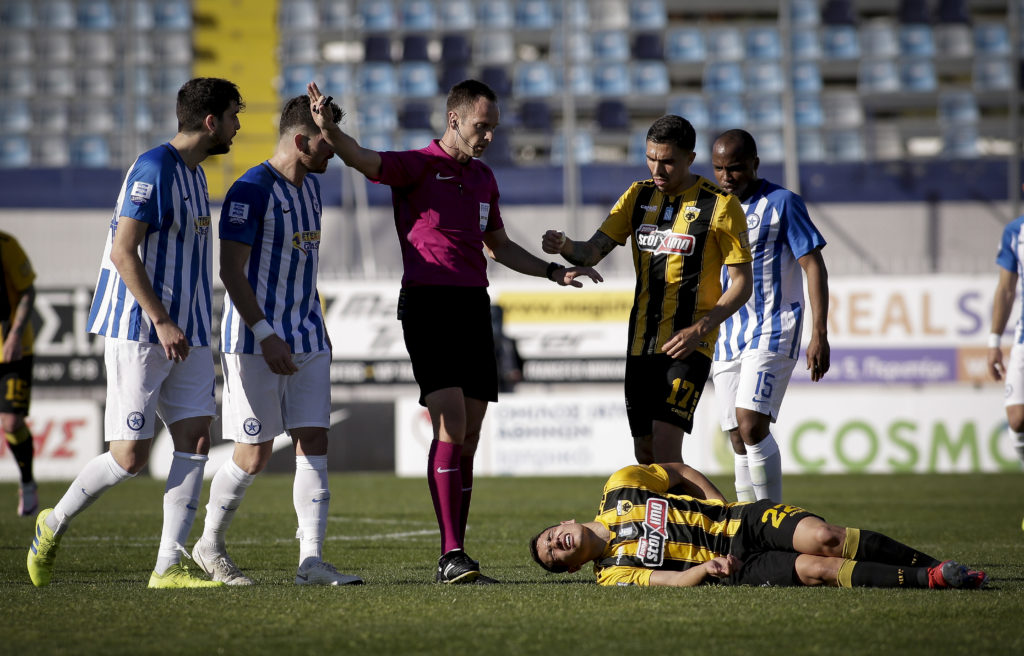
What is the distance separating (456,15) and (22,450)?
1797 cm

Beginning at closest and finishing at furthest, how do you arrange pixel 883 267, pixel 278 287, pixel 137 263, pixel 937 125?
pixel 137 263 < pixel 278 287 < pixel 883 267 < pixel 937 125

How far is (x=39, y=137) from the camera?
23.8 meters

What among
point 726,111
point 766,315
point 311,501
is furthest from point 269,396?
point 726,111

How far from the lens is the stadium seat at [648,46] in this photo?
2536cm

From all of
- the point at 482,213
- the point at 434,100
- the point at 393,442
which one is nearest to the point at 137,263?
the point at 482,213

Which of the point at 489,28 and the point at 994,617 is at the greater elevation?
the point at 489,28

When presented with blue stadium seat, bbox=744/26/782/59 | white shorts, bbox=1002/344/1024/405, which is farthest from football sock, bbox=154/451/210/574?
blue stadium seat, bbox=744/26/782/59

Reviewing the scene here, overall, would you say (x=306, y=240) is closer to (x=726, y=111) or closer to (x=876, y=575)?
(x=876, y=575)

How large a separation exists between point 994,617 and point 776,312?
2.70 meters

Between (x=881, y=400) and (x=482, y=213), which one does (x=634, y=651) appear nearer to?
(x=482, y=213)

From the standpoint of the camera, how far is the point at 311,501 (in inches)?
207

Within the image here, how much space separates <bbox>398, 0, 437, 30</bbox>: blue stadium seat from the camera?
83.3ft

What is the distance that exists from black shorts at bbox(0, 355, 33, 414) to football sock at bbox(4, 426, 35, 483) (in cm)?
24

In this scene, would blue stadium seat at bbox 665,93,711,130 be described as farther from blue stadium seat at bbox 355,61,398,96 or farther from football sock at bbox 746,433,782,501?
football sock at bbox 746,433,782,501
